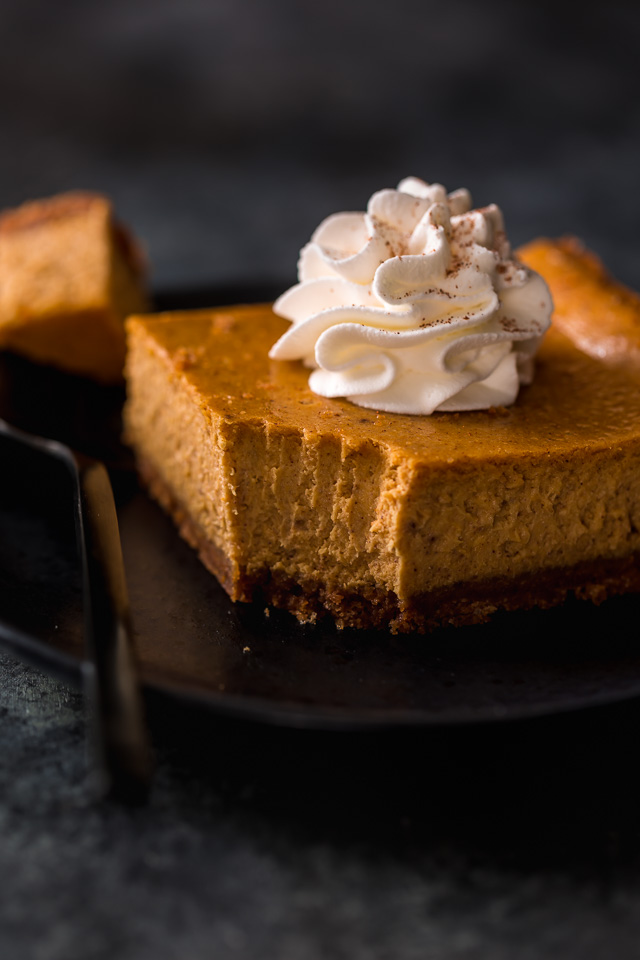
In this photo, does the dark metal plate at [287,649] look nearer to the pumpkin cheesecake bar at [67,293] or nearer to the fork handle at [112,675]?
the fork handle at [112,675]

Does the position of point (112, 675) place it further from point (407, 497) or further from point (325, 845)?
point (407, 497)

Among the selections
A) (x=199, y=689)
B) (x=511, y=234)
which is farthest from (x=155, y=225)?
(x=199, y=689)

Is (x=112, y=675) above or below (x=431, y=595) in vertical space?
above

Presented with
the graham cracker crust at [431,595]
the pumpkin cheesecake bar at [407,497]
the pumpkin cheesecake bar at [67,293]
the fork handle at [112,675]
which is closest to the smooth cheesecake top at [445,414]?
the pumpkin cheesecake bar at [407,497]

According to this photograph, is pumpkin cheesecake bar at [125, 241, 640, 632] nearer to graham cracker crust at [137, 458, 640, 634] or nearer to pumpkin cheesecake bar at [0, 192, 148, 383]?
graham cracker crust at [137, 458, 640, 634]

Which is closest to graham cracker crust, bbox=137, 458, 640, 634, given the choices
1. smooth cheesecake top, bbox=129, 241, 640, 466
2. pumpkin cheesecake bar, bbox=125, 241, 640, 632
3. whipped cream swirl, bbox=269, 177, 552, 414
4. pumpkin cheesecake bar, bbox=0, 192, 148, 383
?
pumpkin cheesecake bar, bbox=125, 241, 640, 632

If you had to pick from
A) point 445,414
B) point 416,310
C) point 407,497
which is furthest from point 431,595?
point 416,310
